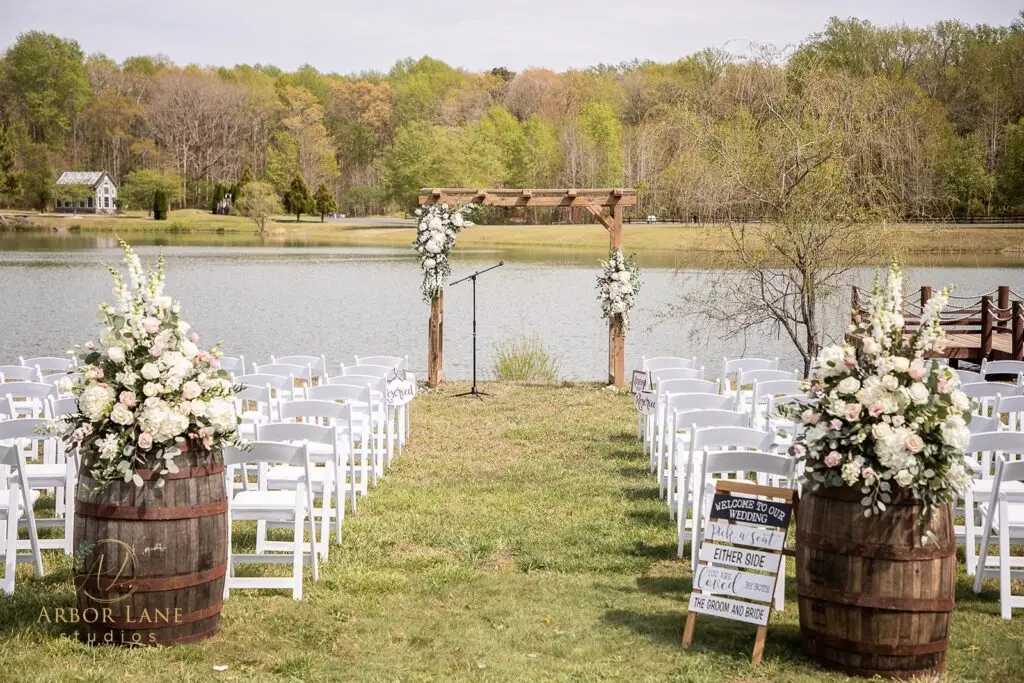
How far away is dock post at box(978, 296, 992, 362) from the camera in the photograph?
17.8 meters

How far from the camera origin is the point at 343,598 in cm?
648

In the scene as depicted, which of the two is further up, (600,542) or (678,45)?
(678,45)

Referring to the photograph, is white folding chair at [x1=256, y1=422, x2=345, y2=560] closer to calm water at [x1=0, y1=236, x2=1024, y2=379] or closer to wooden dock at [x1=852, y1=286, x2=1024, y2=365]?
calm water at [x1=0, y1=236, x2=1024, y2=379]

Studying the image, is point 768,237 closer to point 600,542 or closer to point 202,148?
point 600,542

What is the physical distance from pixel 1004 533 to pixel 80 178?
90722 mm

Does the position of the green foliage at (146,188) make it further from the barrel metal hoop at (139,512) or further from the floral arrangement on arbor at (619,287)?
the barrel metal hoop at (139,512)

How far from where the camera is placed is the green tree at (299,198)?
271 feet

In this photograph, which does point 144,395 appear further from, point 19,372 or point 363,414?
point 19,372

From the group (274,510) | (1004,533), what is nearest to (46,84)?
(274,510)

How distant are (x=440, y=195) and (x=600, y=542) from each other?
9.99 meters

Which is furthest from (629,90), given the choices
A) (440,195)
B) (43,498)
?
(43,498)

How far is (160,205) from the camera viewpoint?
81.8 meters

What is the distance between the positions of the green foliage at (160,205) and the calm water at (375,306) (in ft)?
101

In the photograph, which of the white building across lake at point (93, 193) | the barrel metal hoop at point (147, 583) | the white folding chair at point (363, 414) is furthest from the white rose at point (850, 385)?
the white building across lake at point (93, 193)
